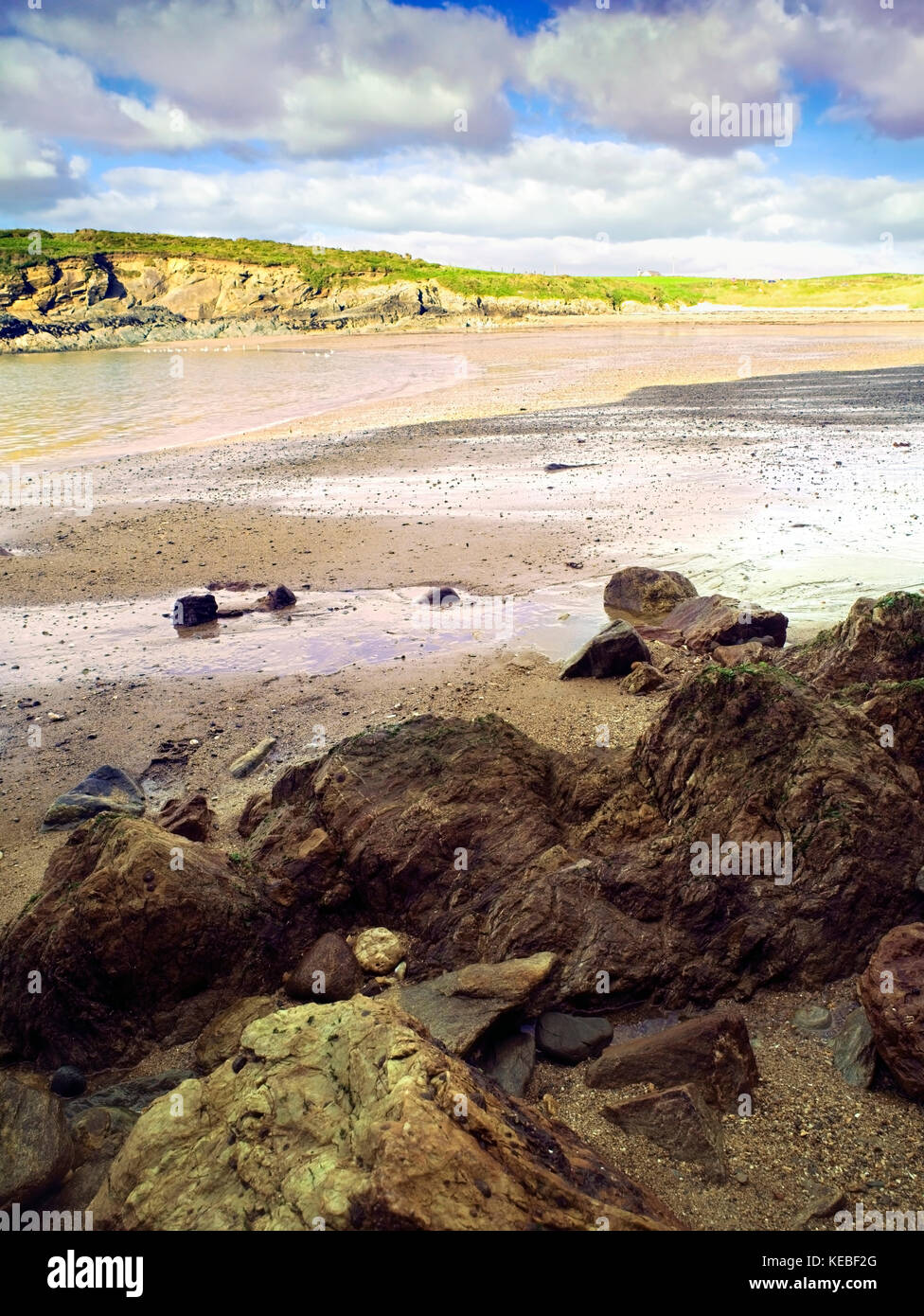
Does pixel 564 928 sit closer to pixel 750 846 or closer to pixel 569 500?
pixel 750 846

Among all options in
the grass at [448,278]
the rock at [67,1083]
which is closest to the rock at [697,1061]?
the rock at [67,1083]

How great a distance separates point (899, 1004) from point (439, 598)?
29.6ft

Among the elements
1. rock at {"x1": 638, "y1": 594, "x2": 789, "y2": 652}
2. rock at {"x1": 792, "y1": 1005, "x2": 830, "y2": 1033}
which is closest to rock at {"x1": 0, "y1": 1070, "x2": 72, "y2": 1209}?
rock at {"x1": 792, "y1": 1005, "x2": 830, "y2": 1033}

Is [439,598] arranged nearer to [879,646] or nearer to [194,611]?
[194,611]

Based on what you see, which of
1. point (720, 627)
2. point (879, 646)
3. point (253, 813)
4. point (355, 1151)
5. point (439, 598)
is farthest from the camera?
point (439, 598)

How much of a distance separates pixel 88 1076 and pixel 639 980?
2905 mm

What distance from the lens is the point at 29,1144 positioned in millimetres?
3855

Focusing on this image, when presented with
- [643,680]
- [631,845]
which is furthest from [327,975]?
[643,680]

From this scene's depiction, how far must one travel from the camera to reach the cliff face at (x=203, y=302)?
8975 centimetres

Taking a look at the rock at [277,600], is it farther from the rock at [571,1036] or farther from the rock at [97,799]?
the rock at [571,1036]

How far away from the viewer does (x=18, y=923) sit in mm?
5125

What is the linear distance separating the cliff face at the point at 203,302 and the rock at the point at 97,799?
89176mm

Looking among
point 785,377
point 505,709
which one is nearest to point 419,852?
point 505,709

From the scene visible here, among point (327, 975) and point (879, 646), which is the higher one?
point (879, 646)
